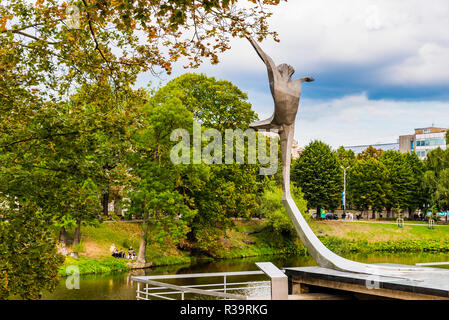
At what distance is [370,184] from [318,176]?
391 inches

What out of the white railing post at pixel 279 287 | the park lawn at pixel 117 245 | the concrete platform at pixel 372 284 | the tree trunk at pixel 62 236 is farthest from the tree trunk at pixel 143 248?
the white railing post at pixel 279 287

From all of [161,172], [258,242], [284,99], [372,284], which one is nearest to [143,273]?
[161,172]

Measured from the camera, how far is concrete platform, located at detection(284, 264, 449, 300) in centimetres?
839

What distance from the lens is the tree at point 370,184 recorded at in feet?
169

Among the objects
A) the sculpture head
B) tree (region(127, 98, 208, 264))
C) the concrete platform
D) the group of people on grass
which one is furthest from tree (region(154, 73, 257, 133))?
the concrete platform

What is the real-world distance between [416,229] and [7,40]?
4375 cm

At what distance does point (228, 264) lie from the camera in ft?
93.9

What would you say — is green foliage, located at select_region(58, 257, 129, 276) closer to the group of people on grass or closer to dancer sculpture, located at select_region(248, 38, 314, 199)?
the group of people on grass

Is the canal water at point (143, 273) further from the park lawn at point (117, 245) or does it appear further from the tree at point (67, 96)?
the tree at point (67, 96)

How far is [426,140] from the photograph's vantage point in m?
81.4

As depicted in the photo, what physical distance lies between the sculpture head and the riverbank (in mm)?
15629

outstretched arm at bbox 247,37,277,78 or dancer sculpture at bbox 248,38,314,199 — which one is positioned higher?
outstretched arm at bbox 247,37,277,78
